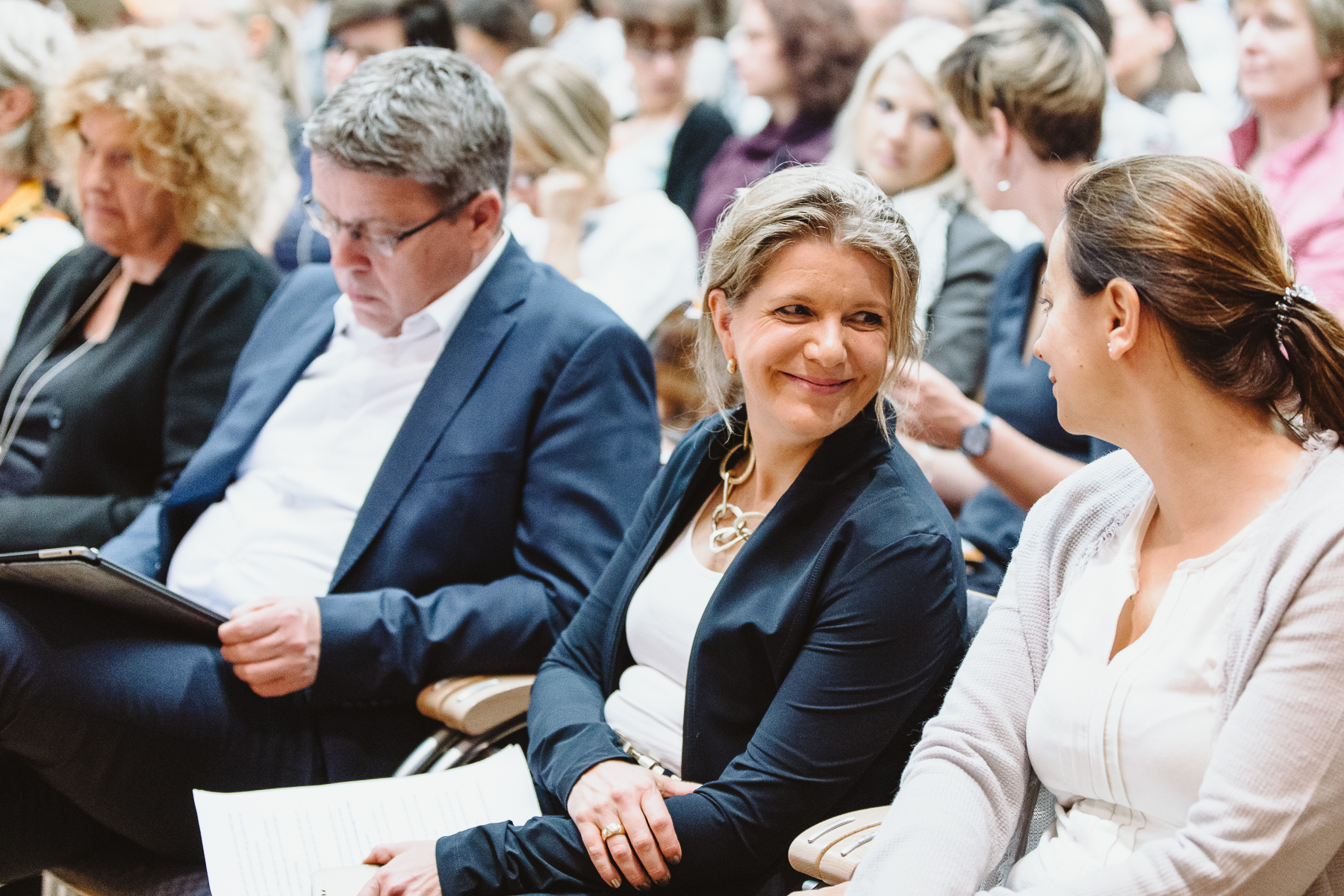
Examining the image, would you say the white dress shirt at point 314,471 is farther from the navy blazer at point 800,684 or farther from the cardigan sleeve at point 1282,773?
the cardigan sleeve at point 1282,773

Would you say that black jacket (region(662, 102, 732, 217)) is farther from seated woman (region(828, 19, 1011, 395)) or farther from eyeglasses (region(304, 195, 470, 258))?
eyeglasses (region(304, 195, 470, 258))

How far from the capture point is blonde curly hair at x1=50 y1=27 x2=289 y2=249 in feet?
8.18

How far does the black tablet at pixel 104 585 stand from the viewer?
1553 millimetres

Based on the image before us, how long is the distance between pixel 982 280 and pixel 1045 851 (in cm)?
178

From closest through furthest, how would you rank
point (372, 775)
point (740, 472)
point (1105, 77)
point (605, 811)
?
point (605, 811), point (740, 472), point (372, 775), point (1105, 77)

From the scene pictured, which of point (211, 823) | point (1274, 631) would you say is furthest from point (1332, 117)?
point (211, 823)

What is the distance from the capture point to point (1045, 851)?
4.25 feet

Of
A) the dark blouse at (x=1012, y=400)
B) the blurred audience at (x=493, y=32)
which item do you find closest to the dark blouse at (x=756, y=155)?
the blurred audience at (x=493, y=32)

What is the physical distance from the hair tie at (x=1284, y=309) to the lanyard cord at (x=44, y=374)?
2.31 meters

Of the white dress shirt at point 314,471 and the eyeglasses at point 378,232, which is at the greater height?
the eyeglasses at point 378,232

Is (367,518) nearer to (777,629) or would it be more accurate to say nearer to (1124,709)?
(777,629)

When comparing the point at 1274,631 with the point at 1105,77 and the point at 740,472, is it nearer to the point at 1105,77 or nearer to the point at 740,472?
the point at 740,472

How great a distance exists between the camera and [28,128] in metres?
3.21

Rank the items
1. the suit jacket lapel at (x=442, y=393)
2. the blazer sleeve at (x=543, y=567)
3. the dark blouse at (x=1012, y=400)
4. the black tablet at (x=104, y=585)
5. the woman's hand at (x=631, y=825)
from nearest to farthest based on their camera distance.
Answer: the woman's hand at (x=631, y=825)
the black tablet at (x=104, y=585)
the blazer sleeve at (x=543, y=567)
the suit jacket lapel at (x=442, y=393)
the dark blouse at (x=1012, y=400)
